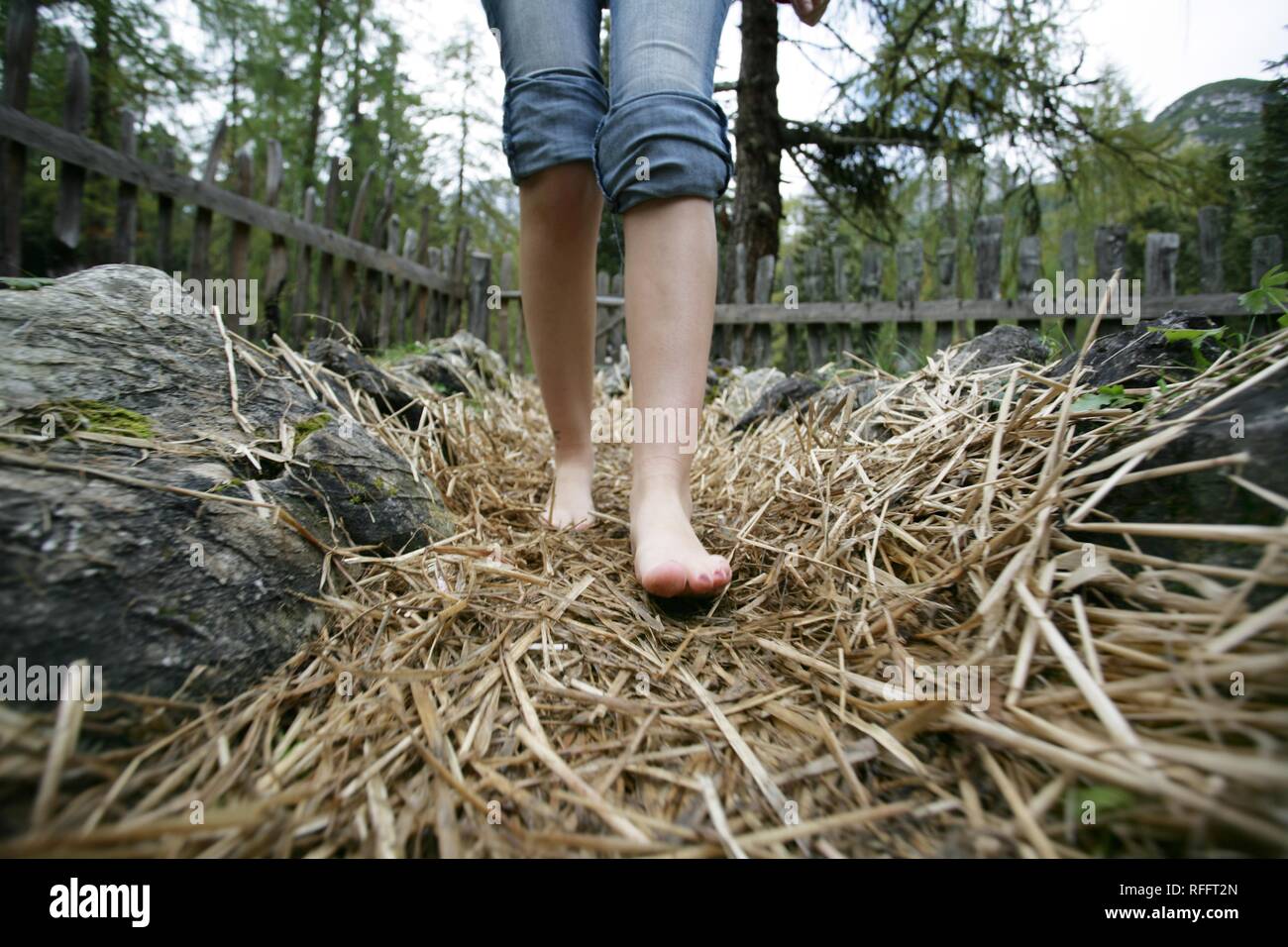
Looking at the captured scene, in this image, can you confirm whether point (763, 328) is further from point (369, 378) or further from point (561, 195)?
point (561, 195)

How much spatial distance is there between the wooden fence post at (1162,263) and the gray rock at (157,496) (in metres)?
5.16

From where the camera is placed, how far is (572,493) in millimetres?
1541

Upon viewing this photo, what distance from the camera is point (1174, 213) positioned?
5.51 metres

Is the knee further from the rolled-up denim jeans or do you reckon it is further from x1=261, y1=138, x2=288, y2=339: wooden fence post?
x1=261, y1=138, x2=288, y2=339: wooden fence post

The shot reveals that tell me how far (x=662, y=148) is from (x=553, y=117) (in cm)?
36

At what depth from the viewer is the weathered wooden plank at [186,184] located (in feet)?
8.36

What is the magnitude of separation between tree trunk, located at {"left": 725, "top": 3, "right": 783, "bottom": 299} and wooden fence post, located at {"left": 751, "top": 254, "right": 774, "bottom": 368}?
474 millimetres

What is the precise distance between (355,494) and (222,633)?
0.40 meters

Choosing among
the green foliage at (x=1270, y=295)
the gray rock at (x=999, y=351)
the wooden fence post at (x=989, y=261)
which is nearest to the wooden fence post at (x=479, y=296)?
the wooden fence post at (x=989, y=261)

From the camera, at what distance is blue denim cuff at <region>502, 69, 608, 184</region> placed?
130cm

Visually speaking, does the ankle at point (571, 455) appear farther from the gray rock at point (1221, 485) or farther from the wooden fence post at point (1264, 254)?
the wooden fence post at point (1264, 254)

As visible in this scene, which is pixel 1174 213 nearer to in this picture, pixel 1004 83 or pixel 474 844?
pixel 1004 83
